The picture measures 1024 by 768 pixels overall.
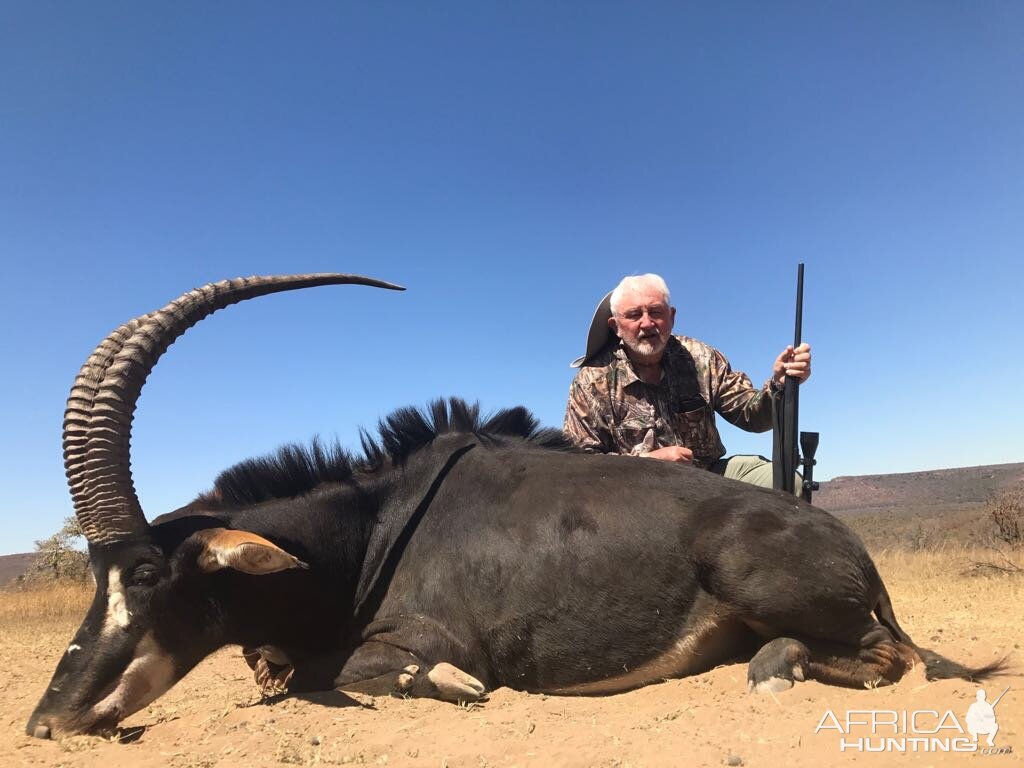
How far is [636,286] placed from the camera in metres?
6.63

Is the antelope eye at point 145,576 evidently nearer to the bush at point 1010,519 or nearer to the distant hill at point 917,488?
the bush at point 1010,519

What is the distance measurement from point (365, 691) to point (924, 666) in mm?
3175

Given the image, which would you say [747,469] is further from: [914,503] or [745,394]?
[914,503]

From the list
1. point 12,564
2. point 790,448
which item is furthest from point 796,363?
point 12,564

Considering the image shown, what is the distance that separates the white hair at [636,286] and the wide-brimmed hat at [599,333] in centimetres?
20

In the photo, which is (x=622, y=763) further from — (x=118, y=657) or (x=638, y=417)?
(x=638, y=417)

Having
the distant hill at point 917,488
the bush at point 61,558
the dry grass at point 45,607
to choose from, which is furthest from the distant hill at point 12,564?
the distant hill at point 917,488

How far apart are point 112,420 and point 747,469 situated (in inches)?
196

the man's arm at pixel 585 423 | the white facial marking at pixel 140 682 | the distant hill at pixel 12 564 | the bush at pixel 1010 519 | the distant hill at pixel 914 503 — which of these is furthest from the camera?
the distant hill at pixel 12 564

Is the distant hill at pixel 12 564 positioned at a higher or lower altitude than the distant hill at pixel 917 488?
lower

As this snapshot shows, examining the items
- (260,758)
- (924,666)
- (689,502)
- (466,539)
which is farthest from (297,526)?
(924,666)

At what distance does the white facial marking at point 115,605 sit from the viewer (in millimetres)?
3918

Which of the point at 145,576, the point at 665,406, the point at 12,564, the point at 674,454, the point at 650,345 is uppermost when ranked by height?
the point at 650,345

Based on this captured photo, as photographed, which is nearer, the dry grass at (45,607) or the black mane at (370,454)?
the black mane at (370,454)
